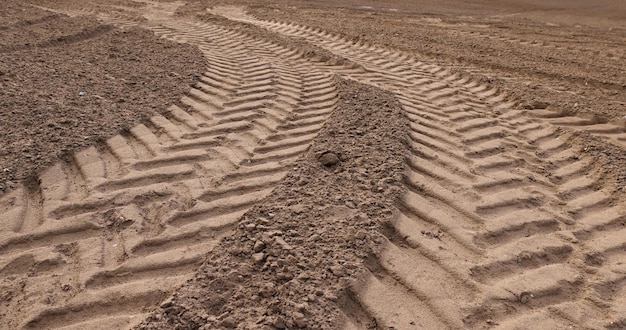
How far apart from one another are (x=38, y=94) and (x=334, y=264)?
277 cm

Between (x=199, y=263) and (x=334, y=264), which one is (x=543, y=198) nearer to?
(x=334, y=264)

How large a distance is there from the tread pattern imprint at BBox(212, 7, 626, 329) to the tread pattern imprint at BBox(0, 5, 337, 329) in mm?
767

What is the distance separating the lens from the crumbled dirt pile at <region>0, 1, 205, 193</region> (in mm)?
2875

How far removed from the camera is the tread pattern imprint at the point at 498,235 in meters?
1.89

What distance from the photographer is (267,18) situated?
863 centimetres

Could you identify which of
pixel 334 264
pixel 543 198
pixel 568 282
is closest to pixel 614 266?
pixel 568 282

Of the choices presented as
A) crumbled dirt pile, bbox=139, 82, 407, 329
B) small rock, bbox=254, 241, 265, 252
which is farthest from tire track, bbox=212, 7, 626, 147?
small rock, bbox=254, 241, 265, 252

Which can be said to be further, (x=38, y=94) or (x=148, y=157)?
(x=38, y=94)

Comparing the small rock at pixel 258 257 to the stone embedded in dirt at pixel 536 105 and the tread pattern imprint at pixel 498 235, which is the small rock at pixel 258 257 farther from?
the stone embedded in dirt at pixel 536 105

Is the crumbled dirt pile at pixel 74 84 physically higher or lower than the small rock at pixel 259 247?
higher

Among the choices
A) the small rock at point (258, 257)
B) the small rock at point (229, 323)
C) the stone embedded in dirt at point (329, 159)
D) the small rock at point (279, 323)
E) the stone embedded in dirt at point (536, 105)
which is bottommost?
the small rock at point (229, 323)

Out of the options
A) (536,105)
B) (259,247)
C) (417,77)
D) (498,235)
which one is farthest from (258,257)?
(417,77)

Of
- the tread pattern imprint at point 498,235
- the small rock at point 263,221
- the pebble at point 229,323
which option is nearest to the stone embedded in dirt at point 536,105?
the tread pattern imprint at point 498,235

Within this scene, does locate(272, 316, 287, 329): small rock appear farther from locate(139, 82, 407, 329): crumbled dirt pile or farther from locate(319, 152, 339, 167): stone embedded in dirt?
locate(319, 152, 339, 167): stone embedded in dirt
